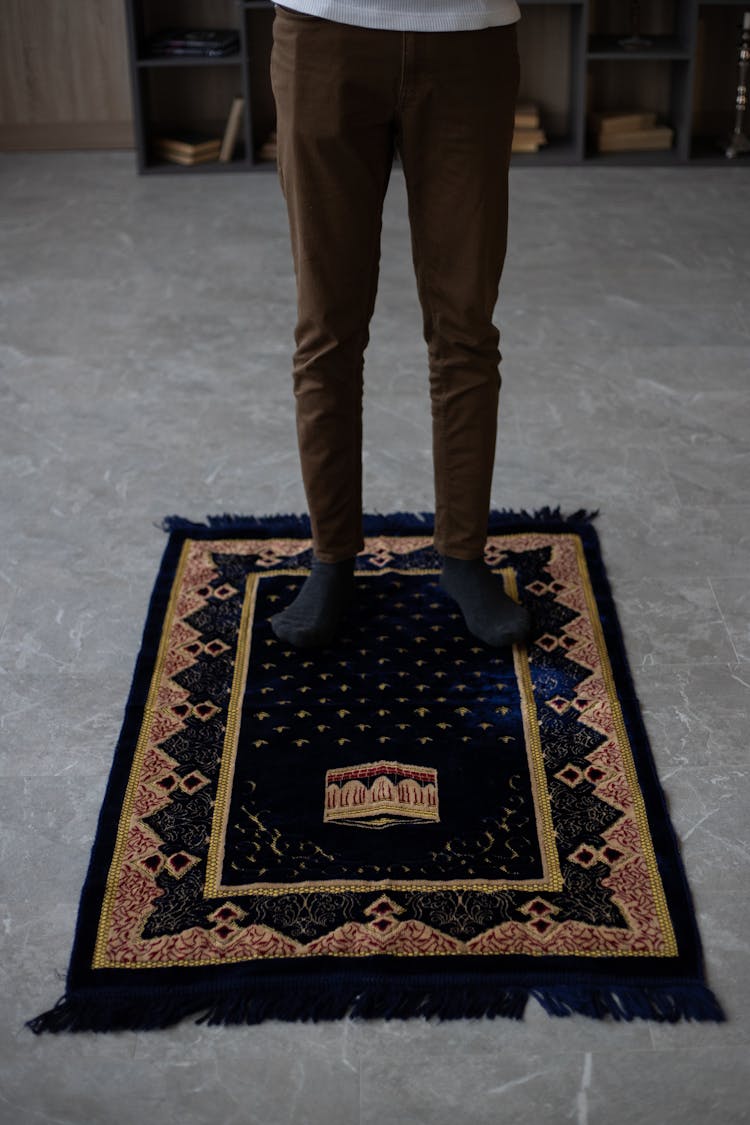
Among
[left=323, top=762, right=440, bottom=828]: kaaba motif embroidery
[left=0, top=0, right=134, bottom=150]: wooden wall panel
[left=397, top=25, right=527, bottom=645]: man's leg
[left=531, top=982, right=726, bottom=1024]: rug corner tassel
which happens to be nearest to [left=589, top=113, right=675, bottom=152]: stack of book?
[left=0, top=0, right=134, bottom=150]: wooden wall panel

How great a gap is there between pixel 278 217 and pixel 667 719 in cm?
243

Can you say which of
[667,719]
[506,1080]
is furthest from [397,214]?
[506,1080]

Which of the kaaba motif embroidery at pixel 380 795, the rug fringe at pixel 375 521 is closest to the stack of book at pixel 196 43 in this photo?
the rug fringe at pixel 375 521

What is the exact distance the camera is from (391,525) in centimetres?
231

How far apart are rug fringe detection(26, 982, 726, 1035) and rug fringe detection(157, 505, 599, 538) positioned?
1.02 meters

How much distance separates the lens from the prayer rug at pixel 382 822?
4.68 ft

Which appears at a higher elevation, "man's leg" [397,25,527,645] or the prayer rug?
"man's leg" [397,25,527,645]

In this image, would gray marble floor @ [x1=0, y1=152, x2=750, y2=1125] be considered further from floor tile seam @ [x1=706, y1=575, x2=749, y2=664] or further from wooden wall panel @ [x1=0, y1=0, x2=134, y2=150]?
wooden wall panel @ [x1=0, y1=0, x2=134, y2=150]

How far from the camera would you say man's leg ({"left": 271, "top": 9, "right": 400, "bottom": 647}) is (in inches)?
64.3

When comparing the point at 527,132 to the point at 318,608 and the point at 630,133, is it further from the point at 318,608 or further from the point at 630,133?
the point at 318,608

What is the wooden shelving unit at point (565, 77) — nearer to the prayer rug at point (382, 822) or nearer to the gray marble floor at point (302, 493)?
the gray marble floor at point (302, 493)

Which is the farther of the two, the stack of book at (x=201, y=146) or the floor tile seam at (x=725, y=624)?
the stack of book at (x=201, y=146)

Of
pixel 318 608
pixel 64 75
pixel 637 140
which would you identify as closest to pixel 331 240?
pixel 318 608

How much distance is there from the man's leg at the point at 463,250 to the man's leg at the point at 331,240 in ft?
0.17
